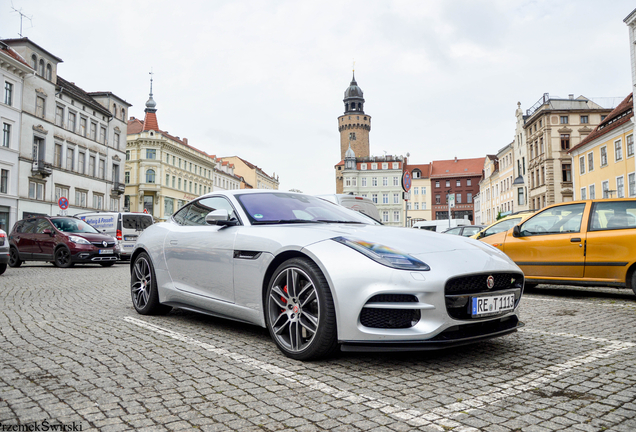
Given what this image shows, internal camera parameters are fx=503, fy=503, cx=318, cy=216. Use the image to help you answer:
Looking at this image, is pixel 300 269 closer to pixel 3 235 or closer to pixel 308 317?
pixel 308 317

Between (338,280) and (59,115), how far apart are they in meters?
43.7

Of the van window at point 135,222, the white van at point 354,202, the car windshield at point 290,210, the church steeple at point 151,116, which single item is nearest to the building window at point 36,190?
the van window at point 135,222

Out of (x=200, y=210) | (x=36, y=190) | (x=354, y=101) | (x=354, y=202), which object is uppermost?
(x=354, y=101)

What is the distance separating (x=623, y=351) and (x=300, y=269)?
268 cm

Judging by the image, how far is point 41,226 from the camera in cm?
1645

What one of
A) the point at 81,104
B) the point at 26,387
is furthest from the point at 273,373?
the point at 81,104

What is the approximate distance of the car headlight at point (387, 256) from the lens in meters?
3.41

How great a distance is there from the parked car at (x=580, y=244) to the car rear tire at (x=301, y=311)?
5543 mm

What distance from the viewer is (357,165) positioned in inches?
4060

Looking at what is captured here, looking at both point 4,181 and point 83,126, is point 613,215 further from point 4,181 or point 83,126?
point 83,126

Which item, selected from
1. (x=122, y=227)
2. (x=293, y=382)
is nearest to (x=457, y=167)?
(x=122, y=227)

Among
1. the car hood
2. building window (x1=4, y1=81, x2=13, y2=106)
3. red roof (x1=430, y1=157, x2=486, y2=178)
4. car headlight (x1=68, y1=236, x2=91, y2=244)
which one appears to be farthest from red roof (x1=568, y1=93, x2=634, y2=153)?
red roof (x1=430, y1=157, x2=486, y2=178)

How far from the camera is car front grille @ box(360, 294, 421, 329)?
333 cm

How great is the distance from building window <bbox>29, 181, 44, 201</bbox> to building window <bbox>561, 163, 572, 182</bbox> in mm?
46067
